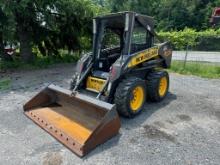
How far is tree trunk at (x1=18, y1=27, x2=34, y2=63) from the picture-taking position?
402 inches

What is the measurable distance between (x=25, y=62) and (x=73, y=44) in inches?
119

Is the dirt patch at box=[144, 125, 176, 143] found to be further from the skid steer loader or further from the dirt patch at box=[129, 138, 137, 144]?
the skid steer loader

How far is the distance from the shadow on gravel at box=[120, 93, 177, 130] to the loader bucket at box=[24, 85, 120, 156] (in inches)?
23.3

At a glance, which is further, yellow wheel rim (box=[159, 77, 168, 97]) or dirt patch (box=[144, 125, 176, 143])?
yellow wheel rim (box=[159, 77, 168, 97])

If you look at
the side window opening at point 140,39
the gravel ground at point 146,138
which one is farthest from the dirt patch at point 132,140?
the side window opening at point 140,39

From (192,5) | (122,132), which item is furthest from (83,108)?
(192,5)

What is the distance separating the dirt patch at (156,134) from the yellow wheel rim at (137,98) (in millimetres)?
543

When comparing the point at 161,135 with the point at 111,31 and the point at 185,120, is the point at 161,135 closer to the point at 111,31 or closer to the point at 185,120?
the point at 185,120

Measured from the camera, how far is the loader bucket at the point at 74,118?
3.17 meters

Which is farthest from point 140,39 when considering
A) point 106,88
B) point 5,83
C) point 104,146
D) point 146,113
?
point 5,83

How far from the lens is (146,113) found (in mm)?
4594

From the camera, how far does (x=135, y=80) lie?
4.24m

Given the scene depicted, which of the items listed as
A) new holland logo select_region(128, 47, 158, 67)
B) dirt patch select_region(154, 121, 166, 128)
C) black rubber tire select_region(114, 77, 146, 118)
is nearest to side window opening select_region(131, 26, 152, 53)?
new holland logo select_region(128, 47, 158, 67)

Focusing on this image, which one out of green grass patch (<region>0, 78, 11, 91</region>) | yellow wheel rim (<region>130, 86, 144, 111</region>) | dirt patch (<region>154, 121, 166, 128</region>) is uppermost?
yellow wheel rim (<region>130, 86, 144, 111</region>)
